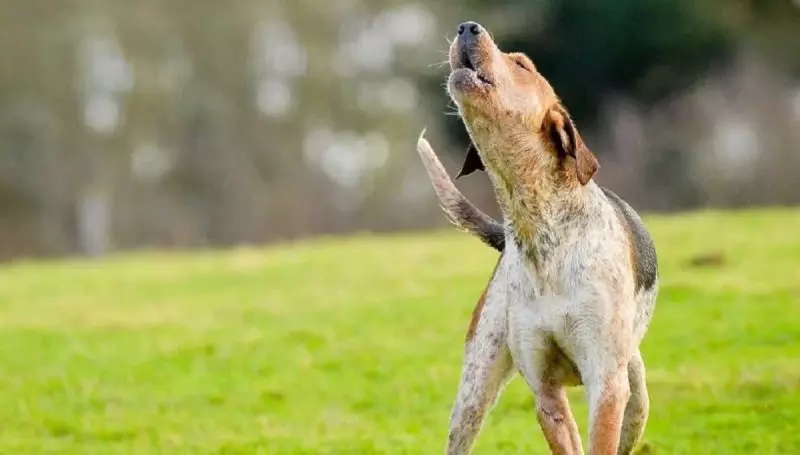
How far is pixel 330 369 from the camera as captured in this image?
12.2 m

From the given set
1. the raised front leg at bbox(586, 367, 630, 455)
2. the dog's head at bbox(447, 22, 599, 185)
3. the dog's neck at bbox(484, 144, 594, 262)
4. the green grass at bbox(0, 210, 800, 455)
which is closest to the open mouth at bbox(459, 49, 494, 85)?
the dog's head at bbox(447, 22, 599, 185)

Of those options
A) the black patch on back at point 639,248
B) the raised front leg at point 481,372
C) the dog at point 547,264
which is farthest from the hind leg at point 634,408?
the raised front leg at point 481,372

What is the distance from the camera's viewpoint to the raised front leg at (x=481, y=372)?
240 inches

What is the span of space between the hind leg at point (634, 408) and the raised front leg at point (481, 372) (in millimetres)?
566

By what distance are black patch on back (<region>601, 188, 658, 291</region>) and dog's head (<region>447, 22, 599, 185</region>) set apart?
455 millimetres

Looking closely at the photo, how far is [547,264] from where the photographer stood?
5680mm

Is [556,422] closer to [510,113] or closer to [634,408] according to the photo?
[634,408]

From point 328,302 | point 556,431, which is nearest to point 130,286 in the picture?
point 328,302

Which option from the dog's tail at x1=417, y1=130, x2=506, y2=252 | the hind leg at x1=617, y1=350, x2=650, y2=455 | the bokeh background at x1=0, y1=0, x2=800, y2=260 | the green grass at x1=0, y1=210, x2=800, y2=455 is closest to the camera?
the hind leg at x1=617, y1=350, x2=650, y2=455

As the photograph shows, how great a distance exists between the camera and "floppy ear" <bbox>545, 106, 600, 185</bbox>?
18.7 feet

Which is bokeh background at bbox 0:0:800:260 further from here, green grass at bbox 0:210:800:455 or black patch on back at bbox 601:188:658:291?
black patch on back at bbox 601:188:658:291

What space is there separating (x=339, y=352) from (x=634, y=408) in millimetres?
6688

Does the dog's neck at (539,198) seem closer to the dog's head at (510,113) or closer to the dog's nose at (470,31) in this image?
the dog's head at (510,113)

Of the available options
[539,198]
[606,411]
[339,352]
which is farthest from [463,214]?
[339,352]
